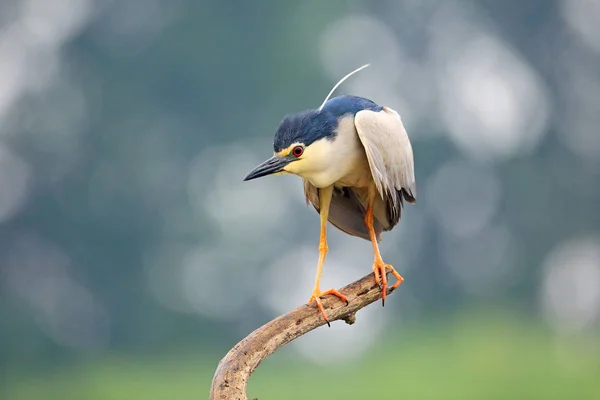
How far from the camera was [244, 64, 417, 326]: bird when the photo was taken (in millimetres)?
2264

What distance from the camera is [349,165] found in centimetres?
239

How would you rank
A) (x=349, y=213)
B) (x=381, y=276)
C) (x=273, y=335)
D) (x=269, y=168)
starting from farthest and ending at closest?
(x=349, y=213) < (x=381, y=276) < (x=269, y=168) < (x=273, y=335)

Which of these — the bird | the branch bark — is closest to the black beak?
the bird

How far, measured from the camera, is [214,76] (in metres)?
5.59

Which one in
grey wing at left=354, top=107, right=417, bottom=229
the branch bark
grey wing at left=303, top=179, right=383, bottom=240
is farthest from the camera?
grey wing at left=303, top=179, right=383, bottom=240

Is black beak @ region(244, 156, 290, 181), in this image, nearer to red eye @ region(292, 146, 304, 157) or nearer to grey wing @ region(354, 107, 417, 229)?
red eye @ region(292, 146, 304, 157)

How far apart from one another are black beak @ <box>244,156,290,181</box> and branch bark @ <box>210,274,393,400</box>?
418 millimetres

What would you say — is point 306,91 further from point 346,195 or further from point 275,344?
point 275,344

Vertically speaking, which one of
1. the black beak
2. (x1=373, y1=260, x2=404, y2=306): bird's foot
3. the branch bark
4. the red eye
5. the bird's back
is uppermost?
the bird's back

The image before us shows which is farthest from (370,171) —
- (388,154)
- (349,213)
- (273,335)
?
(273,335)

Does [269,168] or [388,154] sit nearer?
[269,168]

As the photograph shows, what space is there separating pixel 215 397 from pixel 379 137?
97cm

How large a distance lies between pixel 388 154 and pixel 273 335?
0.74m

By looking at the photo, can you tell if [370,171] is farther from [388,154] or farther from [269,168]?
[269,168]
